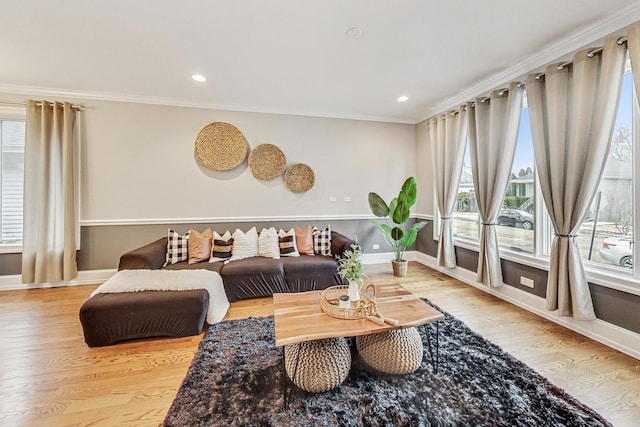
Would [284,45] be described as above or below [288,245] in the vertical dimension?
above

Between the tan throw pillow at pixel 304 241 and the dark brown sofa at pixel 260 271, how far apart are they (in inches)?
11.4

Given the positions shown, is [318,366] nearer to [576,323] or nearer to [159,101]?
[576,323]

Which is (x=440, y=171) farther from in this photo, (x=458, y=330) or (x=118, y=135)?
(x=118, y=135)

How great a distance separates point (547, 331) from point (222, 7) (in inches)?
157

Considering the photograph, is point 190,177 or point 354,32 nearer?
point 354,32

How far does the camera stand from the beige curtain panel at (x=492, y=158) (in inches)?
118

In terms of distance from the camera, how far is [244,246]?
3625 mm

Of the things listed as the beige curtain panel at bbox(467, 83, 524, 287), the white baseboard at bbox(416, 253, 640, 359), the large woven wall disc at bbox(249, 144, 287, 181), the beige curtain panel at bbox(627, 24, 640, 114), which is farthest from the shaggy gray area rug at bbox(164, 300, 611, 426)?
the large woven wall disc at bbox(249, 144, 287, 181)

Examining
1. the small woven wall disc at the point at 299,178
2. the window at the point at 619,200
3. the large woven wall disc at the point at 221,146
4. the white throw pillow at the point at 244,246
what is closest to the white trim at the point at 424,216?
the small woven wall disc at the point at 299,178

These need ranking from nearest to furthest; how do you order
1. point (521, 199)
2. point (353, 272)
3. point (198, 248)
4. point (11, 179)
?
point (353, 272) < point (521, 199) < point (198, 248) < point (11, 179)

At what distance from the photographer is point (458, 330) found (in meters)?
2.43

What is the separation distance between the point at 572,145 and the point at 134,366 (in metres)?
4.14

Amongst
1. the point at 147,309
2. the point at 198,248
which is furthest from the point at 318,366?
the point at 198,248

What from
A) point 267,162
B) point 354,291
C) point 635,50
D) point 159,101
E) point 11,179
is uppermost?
point 159,101
